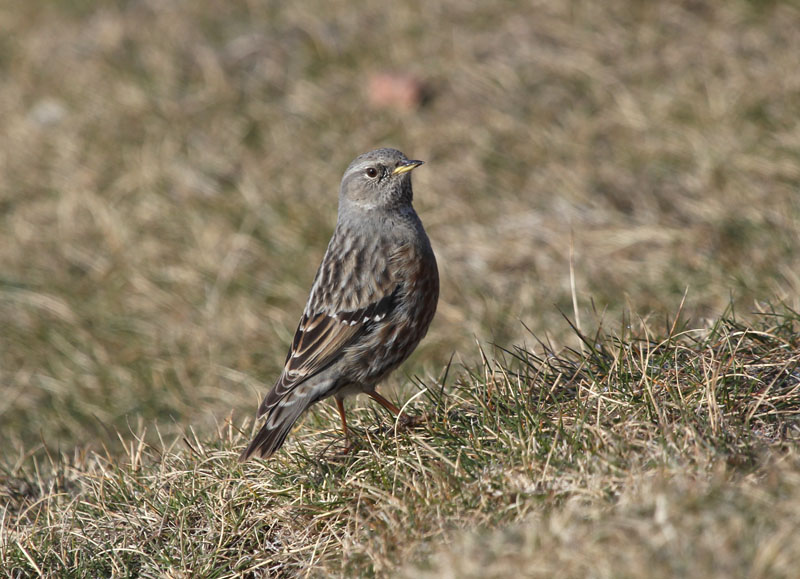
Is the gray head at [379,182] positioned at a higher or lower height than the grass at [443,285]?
higher

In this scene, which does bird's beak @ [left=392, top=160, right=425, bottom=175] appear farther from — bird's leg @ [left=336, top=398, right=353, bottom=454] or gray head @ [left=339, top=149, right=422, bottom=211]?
bird's leg @ [left=336, top=398, right=353, bottom=454]

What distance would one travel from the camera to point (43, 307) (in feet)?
29.2

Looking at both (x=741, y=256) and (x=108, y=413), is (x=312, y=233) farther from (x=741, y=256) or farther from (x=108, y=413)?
(x=741, y=256)

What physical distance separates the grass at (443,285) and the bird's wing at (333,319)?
1.15ft

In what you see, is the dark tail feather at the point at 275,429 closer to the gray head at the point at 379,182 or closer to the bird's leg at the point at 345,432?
the bird's leg at the point at 345,432

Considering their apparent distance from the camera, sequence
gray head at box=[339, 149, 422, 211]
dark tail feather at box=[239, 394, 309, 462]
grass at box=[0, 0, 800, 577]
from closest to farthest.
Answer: grass at box=[0, 0, 800, 577] → dark tail feather at box=[239, 394, 309, 462] → gray head at box=[339, 149, 422, 211]

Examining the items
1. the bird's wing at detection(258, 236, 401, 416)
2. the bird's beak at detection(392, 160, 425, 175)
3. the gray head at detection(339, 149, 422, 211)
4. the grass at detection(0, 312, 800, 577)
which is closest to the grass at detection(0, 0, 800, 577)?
→ the grass at detection(0, 312, 800, 577)

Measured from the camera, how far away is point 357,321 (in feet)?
17.3

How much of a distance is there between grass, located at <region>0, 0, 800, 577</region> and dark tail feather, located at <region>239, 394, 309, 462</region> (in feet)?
0.39

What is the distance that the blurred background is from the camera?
25.3ft

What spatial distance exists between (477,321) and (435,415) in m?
2.97

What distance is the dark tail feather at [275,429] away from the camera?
187 inches

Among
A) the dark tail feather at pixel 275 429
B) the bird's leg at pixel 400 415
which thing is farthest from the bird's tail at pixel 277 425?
the bird's leg at pixel 400 415

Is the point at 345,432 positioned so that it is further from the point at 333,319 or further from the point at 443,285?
the point at 443,285
